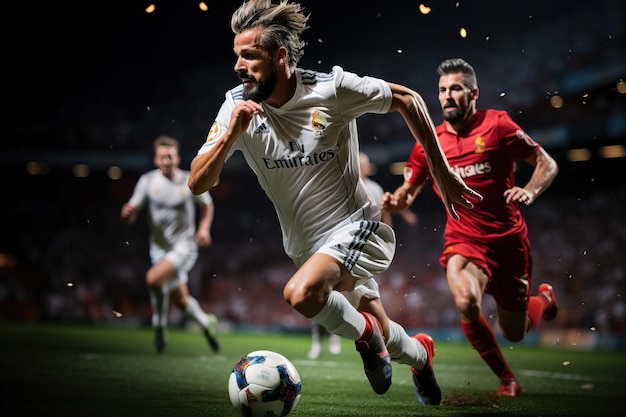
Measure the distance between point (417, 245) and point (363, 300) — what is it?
17190 millimetres

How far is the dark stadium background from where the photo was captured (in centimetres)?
2017

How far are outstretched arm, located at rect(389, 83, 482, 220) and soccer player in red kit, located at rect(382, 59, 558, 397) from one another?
56.2 inches

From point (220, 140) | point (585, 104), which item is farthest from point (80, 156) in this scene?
point (220, 140)

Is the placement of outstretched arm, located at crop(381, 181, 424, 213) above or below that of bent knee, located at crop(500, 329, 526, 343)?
above

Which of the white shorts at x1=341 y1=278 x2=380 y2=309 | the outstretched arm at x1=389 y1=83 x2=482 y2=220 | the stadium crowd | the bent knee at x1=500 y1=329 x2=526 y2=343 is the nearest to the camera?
the outstretched arm at x1=389 y1=83 x2=482 y2=220

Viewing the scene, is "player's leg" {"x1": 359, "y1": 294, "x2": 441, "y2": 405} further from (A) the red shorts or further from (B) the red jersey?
(B) the red jersey

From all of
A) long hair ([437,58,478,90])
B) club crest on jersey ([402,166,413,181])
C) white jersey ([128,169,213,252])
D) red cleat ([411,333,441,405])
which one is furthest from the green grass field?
long hair ([437,58,478,90])

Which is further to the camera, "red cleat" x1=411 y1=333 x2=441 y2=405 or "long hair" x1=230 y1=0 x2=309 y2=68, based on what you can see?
"red cleat" x1=411 y1=333 x2=441 y2=405

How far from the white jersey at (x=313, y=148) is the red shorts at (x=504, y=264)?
1649 millimetres

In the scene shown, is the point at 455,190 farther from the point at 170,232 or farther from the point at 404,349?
the point at 170,232

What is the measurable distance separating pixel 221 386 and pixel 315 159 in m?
2.91

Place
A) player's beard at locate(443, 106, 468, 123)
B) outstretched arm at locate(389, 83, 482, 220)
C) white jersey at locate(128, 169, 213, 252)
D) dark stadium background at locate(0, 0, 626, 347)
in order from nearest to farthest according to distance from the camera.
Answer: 1. outstretched arm at locate(389, 83, 482, 220)
2. player's beard at locate(443, 106, 468, 123)
3. white jersey at locate(128, 169, 213, 252)
4. dark stadium background at locate(0, 0, 626, 347)

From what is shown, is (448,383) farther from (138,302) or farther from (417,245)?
(138,302)

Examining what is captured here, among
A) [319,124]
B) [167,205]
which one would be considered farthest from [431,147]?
[167,205]
